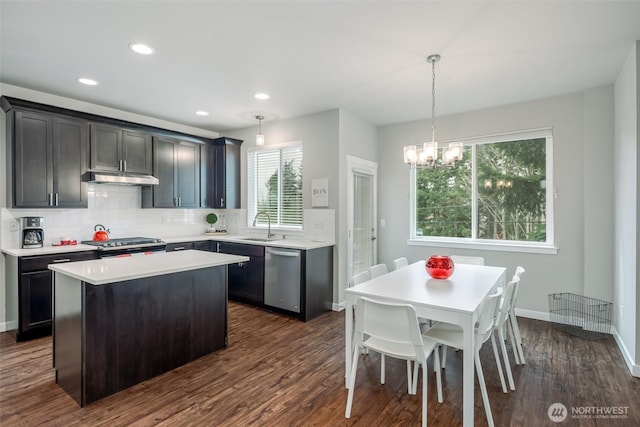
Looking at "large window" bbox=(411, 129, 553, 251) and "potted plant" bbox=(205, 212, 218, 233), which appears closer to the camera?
"large window" bbox=(411, 129, 553, 251)

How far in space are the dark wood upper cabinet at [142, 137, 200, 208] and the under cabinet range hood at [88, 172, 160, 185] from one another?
0.68ft

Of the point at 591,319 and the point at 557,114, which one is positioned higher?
the point at 557,114

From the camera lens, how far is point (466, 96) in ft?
13.1

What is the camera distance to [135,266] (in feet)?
8.64

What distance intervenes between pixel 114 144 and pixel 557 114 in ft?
18.4

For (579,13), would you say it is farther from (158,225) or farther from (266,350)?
(158,225)

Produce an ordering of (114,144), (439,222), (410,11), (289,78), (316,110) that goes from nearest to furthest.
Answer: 1. (410,11)
2. (289,78)
3. (114,144)
4. (316,110)
5. (439,222)

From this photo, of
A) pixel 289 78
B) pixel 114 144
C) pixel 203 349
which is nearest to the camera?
pixel 203 349

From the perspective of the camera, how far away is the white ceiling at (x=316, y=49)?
2.28 meters

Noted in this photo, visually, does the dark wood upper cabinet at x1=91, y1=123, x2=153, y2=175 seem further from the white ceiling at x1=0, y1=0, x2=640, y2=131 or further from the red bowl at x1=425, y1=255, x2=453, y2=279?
the red bowl at x1=425, y1=255, x2=453, y2=279

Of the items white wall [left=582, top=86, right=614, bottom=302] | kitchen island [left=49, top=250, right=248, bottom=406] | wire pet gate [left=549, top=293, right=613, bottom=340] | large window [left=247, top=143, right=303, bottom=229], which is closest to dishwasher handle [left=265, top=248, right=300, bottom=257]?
large window [left=247, top=143, right=303, bottom=229]

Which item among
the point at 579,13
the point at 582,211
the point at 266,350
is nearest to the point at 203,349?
the point at 266,350

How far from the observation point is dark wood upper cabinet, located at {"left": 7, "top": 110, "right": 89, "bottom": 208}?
11.4 ft

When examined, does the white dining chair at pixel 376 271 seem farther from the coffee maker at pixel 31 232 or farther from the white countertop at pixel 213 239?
the coffee maker at pixel 31 232
